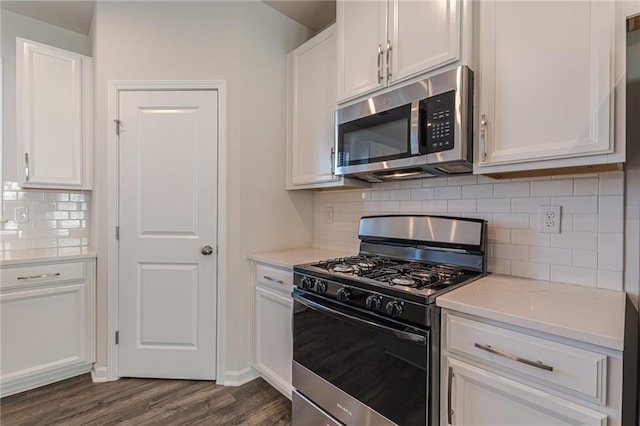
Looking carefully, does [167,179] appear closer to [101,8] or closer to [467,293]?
[101,8]

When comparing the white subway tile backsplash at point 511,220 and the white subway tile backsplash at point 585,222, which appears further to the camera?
the white subway tile backsplash at point 511,220

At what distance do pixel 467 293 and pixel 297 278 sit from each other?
0.87 metres

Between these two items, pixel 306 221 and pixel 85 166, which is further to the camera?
pixel 306 221

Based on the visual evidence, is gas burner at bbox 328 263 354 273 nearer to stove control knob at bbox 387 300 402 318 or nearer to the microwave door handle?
stove control knob at bbox 387 300 402 318

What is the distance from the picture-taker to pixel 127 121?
2332 mm

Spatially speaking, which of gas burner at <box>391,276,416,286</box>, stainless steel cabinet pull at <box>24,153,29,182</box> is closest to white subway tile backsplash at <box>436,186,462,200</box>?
gas burner at <box>391,276,416,286</box>

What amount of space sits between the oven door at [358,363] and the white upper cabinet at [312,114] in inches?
35.6

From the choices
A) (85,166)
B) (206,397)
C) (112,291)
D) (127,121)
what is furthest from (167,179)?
(206,397)

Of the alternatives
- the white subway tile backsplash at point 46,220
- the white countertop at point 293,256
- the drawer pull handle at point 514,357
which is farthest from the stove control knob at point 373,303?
the white subway tile backsplash at point 46,220

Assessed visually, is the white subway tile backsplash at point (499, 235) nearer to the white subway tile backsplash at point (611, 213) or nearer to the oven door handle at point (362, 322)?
the white subway tile backsplash at point (611, 213)

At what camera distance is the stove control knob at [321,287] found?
1.59m

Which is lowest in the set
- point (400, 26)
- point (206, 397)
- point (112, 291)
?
point (206, 397)

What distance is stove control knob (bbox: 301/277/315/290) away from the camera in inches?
66.2

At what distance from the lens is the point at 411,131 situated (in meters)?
1.59
